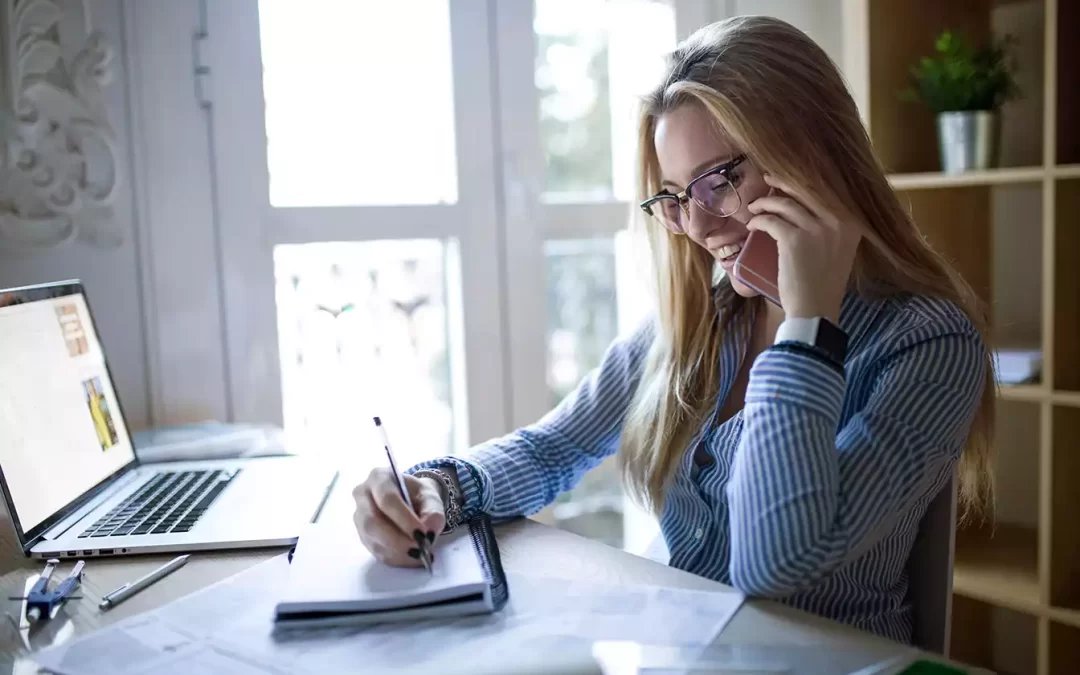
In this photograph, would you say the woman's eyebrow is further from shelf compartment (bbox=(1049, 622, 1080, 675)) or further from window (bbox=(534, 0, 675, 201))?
shelf compartment (bbox=(1049, 622, 1080, 675))

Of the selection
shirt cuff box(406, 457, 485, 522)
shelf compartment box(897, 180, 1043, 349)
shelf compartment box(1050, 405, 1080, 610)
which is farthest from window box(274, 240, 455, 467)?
shelf compartment box(1050, 405, 1080, 610)

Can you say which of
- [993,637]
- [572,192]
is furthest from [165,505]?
[993,637]

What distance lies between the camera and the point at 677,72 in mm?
1204

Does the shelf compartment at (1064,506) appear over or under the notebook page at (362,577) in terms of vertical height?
under

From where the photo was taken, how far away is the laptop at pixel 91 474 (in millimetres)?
1062

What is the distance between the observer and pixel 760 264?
1165 mm

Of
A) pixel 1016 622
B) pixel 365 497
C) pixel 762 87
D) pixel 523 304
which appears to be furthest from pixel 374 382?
pixel 1016 622

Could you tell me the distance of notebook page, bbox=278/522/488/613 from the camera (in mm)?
836

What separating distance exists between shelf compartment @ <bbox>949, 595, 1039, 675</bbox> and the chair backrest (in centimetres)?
115

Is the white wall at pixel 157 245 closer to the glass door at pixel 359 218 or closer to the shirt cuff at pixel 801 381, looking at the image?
the glass door at pixel 359 218

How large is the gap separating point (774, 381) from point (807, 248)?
18cm

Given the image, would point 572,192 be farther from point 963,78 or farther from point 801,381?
point 801,381

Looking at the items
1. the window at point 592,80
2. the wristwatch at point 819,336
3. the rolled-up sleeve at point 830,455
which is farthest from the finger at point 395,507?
the window at point 592,80

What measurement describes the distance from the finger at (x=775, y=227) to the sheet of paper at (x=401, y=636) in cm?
42
